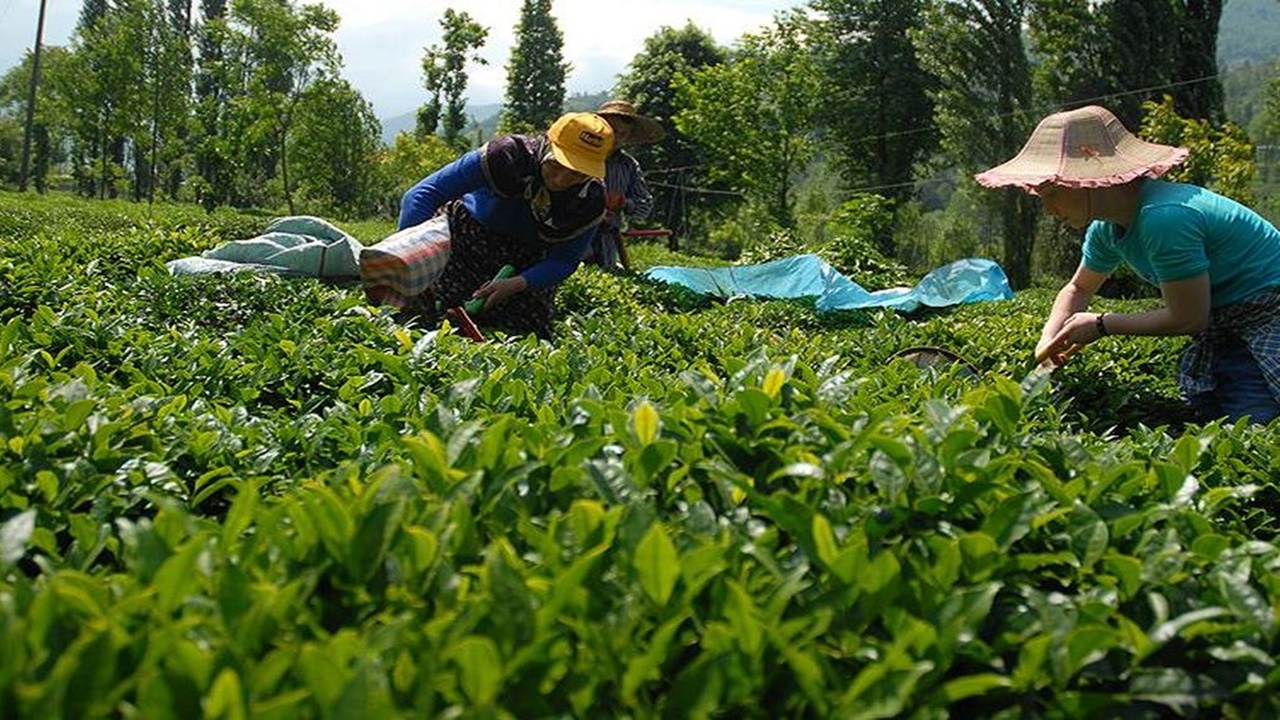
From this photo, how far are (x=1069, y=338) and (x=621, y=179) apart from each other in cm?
552

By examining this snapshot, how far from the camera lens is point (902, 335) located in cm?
496

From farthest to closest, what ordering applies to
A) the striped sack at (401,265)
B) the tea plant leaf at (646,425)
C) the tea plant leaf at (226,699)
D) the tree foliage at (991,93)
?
the tree foliage at (991,93) → the striped sack at (401,265) → the tea plant leaf at (646,425) → the tea plant leaf at (226,699)

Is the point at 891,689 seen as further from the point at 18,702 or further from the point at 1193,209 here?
the point at 1193,209

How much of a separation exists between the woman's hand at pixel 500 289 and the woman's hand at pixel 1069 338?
2442 mm

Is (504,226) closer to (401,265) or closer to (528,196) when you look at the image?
(528,196)

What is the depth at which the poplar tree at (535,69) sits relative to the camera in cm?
4181

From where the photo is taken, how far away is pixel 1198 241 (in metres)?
3.52

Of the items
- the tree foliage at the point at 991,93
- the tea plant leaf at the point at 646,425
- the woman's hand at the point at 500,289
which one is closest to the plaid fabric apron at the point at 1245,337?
the woman's hand at the point at 500,289

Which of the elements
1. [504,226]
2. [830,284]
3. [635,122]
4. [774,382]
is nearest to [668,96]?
[830,284]

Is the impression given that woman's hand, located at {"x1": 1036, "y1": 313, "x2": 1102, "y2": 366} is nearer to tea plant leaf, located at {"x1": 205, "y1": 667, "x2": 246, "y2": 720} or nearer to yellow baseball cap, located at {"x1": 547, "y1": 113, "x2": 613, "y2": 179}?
yellow baseball cap, located at {"x1": 547, "y1": 113, "x2": 613, "y2": 179}

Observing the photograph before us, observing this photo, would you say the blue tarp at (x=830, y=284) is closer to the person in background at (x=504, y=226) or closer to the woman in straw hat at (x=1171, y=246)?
the person in background at (x=504, y=226)

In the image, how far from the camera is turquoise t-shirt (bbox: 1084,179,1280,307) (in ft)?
11.5

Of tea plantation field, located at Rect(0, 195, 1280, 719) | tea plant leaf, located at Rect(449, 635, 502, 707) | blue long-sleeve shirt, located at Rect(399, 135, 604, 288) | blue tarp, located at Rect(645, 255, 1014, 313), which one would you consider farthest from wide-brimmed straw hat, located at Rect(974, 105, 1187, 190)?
blue tarp, located at Rect(645, 255, 1014, 313)

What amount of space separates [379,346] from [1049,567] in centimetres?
243
